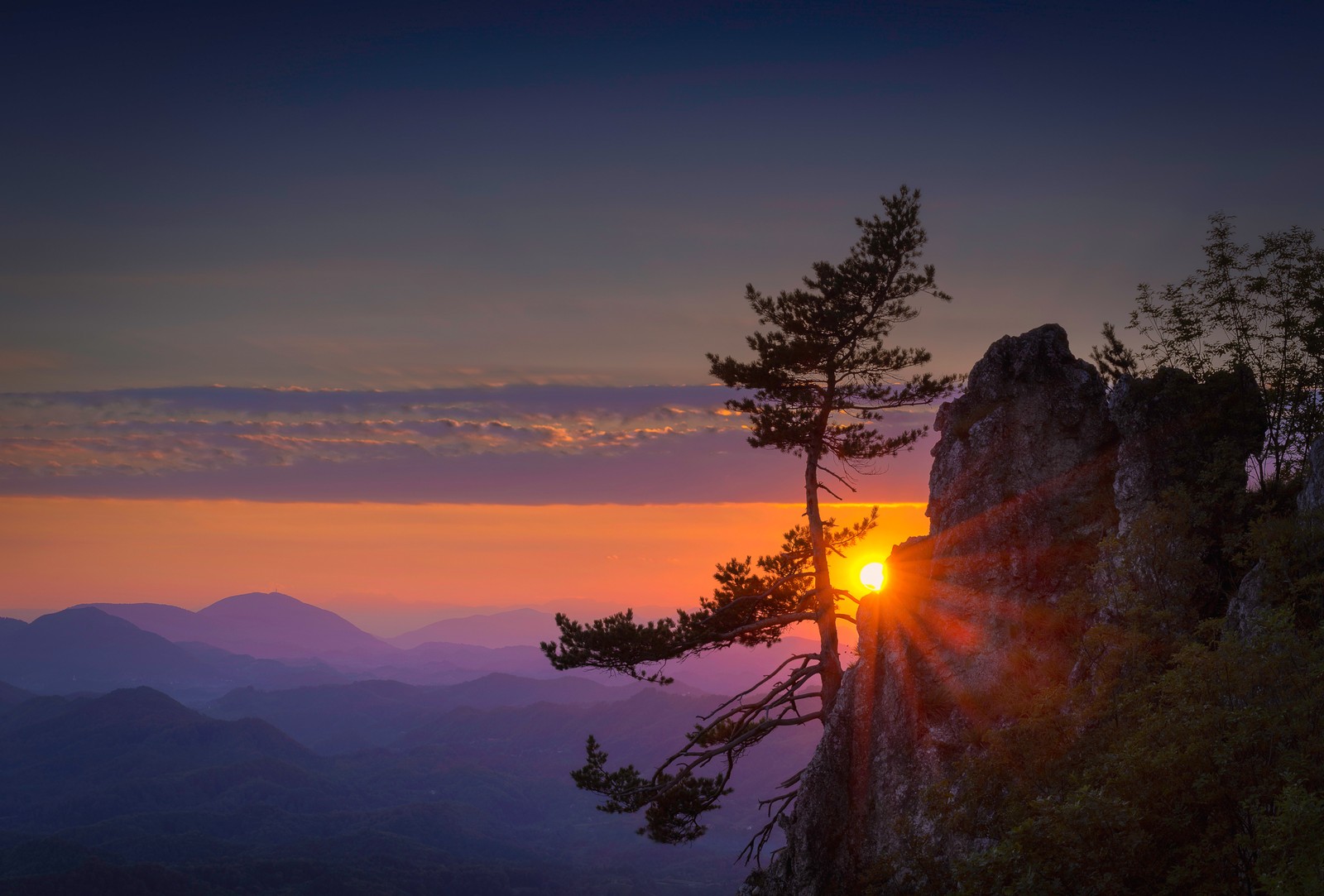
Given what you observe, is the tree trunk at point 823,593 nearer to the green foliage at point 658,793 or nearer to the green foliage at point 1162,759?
the green foliage at point 658,793

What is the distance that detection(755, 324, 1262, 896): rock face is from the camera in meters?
26.9

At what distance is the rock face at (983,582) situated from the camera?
26.9 metres

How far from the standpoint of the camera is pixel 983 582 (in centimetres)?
2905

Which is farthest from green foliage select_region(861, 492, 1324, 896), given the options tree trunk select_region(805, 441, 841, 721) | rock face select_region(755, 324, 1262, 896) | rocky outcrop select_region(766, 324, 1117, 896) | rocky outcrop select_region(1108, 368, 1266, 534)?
tree trunk select_region(805, 441, 841, 721)

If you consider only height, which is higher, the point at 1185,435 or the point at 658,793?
the point at 1185,435

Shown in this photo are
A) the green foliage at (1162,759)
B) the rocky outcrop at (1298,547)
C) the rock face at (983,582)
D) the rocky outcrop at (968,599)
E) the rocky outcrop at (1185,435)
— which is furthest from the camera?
the rocky outcrop at (968,599)

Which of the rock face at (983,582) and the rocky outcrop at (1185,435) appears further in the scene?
the rock face at (983,582)

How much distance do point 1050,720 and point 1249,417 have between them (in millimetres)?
12758

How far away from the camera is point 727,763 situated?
1431 inches

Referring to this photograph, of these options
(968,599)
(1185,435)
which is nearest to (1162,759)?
(968,599)

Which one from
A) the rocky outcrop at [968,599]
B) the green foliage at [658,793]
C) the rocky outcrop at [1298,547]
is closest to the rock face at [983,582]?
the rocky outcrop at [968,599]

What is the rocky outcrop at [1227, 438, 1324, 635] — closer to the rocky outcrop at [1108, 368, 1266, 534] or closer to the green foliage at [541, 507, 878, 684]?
the rocky outcrop at [1108, 368, 1266, 534]

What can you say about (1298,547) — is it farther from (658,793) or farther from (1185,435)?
(658,793)

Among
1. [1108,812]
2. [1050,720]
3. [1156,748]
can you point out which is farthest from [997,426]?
[1108,812]
